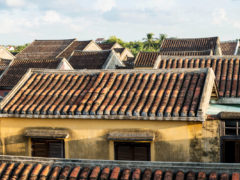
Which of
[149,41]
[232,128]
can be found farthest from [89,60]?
[149,41]

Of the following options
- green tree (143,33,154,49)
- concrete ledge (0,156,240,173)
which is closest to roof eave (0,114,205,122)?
concrete ledge (0,156,240,173)

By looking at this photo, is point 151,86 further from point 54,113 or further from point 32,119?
point 32,119

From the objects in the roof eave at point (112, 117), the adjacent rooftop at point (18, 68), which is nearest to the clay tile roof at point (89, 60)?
the adjacent rooftop at point (18, 68)

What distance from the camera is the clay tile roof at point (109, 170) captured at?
308 inches

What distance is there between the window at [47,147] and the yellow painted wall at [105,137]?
0.66ft

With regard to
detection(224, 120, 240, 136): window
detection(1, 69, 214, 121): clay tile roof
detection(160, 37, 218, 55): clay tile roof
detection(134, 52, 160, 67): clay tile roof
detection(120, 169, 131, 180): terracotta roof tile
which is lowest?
detection(120, 169, 131, 180): terracotta roof tile

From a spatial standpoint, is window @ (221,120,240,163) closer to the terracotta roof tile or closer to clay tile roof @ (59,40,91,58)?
the terracotta roof tile

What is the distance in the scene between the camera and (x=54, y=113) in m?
11.6

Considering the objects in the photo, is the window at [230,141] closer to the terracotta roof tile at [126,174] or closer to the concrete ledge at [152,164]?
the concrete ledge at [152,164]

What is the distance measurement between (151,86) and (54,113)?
333 cm

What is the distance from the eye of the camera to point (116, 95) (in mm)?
11898

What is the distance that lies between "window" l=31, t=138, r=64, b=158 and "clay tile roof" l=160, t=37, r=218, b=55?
3261cm

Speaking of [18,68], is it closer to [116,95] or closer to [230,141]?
[116,95]

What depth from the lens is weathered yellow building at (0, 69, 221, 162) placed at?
10.9 metres
